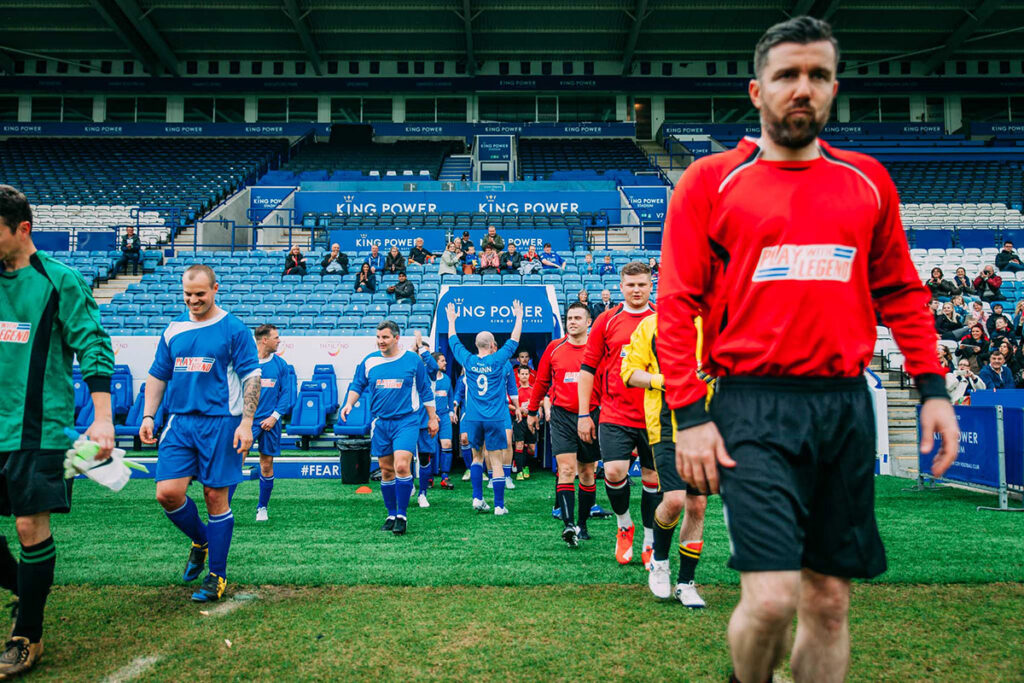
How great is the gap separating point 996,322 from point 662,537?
1197 cm

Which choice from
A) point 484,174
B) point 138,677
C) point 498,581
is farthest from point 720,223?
point 484,174

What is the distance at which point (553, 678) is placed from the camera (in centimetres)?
322

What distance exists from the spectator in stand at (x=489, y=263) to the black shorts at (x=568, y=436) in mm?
10171

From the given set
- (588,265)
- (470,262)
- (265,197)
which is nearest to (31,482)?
(470,262)

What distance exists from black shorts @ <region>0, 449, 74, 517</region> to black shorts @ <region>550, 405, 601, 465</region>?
13.6 ft

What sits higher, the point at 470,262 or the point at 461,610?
the point at 470,262

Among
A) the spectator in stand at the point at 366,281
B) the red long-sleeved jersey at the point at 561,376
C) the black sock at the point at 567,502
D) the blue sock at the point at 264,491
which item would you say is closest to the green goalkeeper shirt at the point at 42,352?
the black sock at the point at 567,502

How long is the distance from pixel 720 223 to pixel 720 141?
3566cm

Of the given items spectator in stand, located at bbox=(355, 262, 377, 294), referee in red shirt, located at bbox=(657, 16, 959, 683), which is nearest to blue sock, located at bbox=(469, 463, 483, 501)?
referee in red shirt, located at bbox=(657, 16, 959, 683)

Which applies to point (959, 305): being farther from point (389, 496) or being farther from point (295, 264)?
point (295, 264)

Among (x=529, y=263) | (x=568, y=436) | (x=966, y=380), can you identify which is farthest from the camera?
(x=529, y=263)

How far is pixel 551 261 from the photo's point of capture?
17.6 meters

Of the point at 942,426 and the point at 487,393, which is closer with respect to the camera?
the point at 942,426

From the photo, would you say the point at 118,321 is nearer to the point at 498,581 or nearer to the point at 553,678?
the point at 498,581
